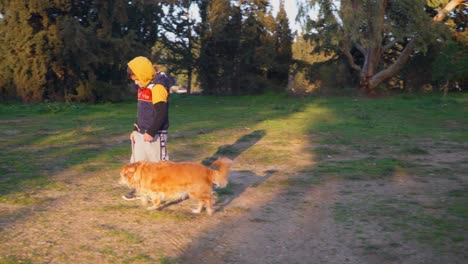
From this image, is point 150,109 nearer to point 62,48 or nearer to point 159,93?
point 159,93

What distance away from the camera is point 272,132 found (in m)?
14.4

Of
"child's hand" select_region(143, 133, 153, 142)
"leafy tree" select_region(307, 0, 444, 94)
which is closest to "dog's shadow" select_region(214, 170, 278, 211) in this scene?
"child's hand" select_region(143, 133, 153, 142)

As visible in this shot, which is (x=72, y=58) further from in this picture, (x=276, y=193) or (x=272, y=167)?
(x=276, y=193)

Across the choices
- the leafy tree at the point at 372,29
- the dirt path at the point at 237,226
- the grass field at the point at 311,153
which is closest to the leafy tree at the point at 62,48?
the grass field at the point at 311,153

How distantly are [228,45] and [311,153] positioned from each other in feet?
82.1

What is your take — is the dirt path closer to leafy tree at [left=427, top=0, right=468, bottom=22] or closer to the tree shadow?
the tree shadow

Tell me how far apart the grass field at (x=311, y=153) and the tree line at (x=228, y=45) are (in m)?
5.75

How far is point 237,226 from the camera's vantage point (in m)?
6.17

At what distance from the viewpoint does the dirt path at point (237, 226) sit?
5.11 m

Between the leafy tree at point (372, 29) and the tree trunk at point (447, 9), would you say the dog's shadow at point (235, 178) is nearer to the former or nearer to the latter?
the leafy tree at point (372, 29)

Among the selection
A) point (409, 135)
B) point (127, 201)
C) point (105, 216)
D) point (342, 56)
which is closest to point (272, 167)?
point (127, 201)

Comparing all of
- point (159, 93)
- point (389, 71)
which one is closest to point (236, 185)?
point (159, 93)

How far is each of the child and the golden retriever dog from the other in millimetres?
404

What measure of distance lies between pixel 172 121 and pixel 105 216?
36.9 feet
